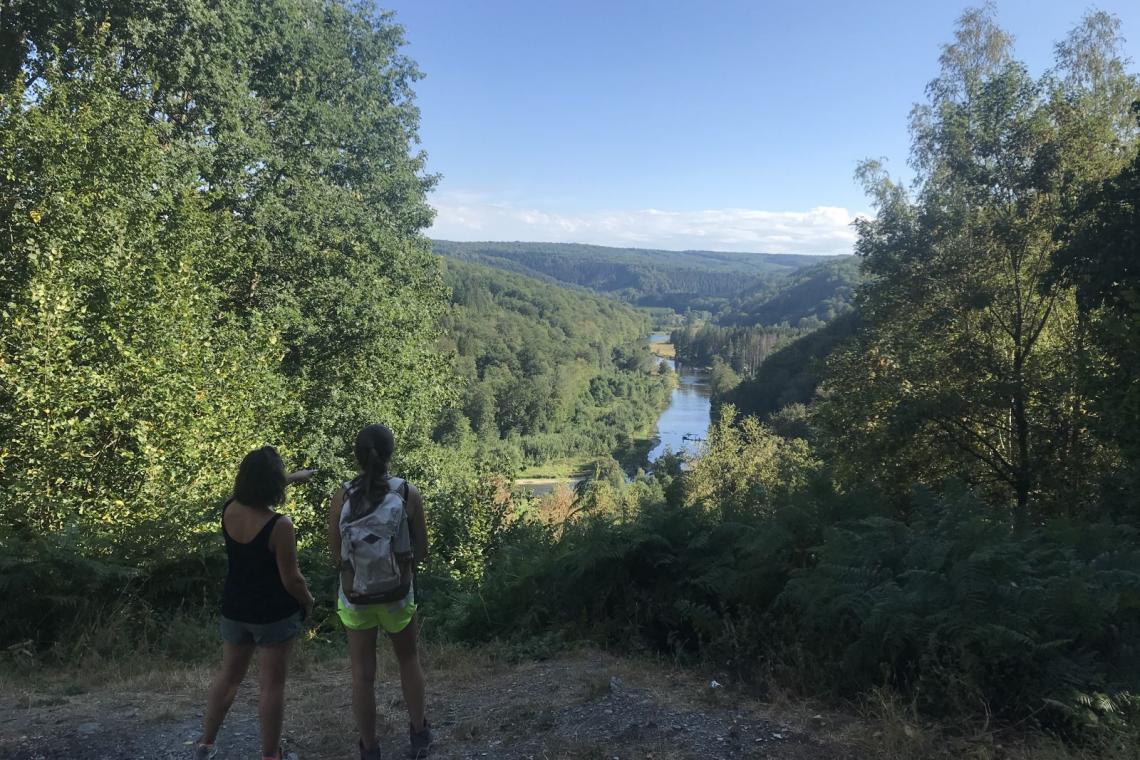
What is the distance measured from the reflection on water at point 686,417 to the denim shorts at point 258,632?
261 feet

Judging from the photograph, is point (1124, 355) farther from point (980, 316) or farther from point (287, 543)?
point (287, 543)

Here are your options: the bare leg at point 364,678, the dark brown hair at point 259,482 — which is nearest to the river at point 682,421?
the bare leg at point 364,678

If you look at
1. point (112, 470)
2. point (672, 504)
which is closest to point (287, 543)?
point (672, 504)

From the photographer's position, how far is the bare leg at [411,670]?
3609mm

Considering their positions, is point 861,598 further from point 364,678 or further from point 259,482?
point 259,482

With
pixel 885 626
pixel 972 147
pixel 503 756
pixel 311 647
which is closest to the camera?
pixel 503 756

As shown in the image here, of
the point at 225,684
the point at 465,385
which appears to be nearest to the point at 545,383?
the point at 465,385

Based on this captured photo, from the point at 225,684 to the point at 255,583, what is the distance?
0.72 meters

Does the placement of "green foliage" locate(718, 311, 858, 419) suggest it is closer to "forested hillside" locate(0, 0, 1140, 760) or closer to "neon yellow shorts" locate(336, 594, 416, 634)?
"forested hillside" locate(0, 0, 1140, 760)

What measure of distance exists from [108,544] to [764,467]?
31.6 meters

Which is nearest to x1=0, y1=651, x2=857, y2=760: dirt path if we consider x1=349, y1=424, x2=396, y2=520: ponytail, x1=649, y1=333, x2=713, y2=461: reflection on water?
x1=349, y1=424, x2=396, y2=520: ponytail

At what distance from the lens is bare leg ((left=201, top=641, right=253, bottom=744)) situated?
140 inches

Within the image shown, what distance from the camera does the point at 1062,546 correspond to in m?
4.98

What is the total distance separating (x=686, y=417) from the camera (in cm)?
13712
